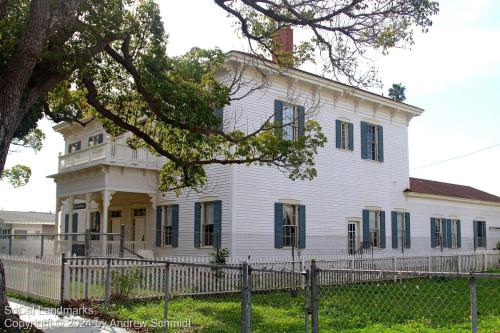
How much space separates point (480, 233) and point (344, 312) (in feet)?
83.9

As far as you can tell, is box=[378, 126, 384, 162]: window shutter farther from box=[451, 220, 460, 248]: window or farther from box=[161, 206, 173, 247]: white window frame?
box=[161, 206, 173, 247]: white window frame

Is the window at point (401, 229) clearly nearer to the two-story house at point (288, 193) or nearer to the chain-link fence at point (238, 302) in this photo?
the two-story house at point (288, 193)

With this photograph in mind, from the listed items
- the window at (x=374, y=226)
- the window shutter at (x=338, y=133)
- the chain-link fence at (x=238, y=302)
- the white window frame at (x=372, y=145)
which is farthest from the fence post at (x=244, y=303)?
the white window frame at (x=372, y=145)

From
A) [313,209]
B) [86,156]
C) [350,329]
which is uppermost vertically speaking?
[86,156]

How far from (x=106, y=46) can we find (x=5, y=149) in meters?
4.72

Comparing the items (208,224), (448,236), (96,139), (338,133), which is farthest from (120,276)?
(448,236)

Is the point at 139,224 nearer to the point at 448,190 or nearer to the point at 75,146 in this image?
the point at 75,146

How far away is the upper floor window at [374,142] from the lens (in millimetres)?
27438

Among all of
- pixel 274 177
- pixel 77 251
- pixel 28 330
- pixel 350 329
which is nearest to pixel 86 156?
pixel 77 251

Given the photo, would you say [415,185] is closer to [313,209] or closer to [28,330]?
[313,209]

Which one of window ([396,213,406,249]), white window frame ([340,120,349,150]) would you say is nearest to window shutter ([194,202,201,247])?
white window frame ([340,120,349,150])

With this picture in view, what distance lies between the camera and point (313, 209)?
24.2m

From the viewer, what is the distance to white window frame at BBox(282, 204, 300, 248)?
22.9 metres

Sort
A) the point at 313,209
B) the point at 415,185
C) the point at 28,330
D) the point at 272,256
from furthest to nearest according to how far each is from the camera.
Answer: the point at 415,185 → the point at 313,209 → the point at 272,256 → the point at 28,330
